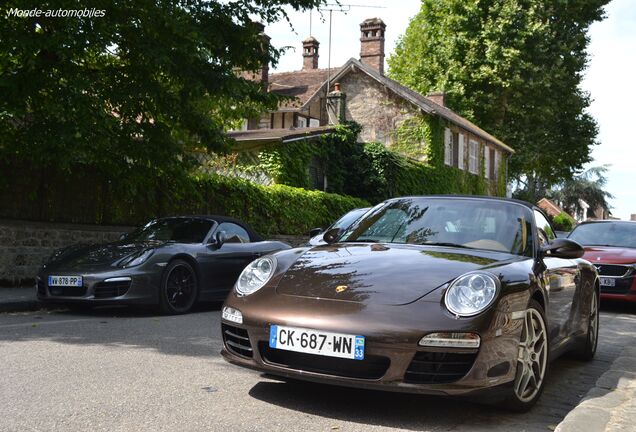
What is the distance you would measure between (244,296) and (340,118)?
2730cm

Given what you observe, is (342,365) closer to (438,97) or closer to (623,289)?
(623,289)

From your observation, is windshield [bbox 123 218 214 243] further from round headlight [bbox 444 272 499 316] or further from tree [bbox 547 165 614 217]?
tree [bbox 547 165 614 217]

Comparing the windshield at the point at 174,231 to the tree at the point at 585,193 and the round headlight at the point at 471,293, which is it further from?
the tree at the point at 585,193

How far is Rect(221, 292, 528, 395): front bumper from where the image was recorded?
3.95 metres

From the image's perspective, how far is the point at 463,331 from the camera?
13.0 ft

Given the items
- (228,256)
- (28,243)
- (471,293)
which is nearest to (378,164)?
(28,243)

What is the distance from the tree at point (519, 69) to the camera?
37406 mm

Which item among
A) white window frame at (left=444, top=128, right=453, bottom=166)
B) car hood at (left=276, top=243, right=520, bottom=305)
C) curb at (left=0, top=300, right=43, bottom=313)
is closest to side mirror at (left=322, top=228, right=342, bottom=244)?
car hood at (left=276, top=243, right=520, bottom=305)

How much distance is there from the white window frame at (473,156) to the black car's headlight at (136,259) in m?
31.8

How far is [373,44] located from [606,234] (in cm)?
2593

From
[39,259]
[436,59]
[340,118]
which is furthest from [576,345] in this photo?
[436,59]

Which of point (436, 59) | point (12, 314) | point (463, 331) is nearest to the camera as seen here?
point (463, 331)

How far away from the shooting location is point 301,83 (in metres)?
36.6

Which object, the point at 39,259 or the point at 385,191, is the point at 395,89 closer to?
the point at 385,191
